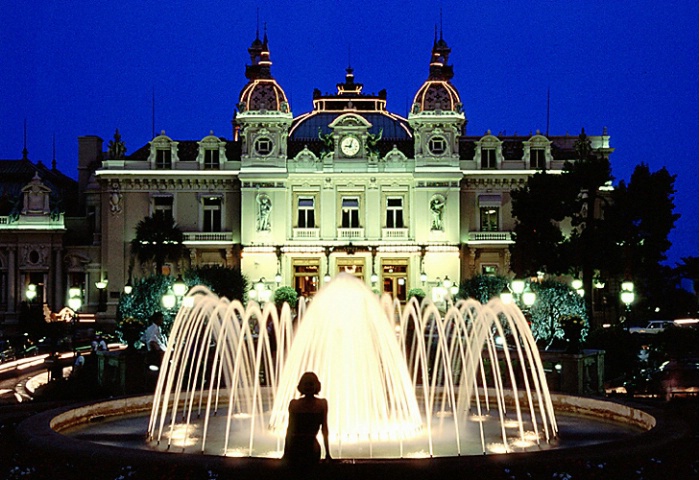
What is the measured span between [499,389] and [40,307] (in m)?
30.5

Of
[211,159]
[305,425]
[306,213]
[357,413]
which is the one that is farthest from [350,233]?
[305,425]

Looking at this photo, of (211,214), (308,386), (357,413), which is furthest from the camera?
(211,214)

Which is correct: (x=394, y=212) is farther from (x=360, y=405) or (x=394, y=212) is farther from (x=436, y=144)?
(x=360, y=405)

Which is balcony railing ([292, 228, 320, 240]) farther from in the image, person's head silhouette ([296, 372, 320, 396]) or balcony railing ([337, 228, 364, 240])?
person's head silhouette ([296, 372, 320, 396])

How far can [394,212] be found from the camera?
189 feet

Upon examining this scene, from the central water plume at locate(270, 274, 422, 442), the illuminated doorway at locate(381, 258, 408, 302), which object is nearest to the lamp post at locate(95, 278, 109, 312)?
the illuminated doorway at locate(381, 258, 408, 302)

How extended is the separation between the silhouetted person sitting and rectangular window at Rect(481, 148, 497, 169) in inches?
1918

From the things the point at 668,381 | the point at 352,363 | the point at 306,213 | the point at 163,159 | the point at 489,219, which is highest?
the point at 163,159

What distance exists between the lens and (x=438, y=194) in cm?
5672

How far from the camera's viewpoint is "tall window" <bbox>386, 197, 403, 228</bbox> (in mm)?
57594

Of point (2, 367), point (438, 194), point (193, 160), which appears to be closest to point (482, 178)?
point (438, 194)

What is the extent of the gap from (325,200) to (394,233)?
4343mm

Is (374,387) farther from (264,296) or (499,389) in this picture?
(264,296)

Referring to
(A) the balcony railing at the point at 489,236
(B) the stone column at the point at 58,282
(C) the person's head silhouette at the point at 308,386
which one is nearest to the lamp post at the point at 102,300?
(B) the stone column at the point at 58,282
